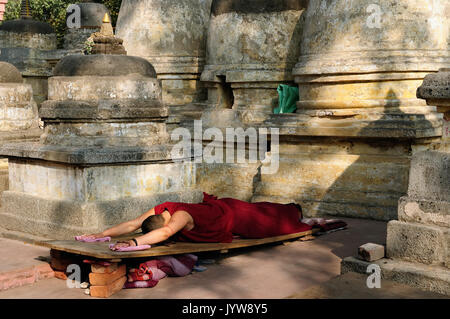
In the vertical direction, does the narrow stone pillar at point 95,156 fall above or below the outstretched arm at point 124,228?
above

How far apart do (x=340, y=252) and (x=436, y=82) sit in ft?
5.90

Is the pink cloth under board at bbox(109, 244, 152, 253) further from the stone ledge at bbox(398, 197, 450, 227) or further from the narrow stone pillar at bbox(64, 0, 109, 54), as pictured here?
the narrow stone pillar at bbox(64, 0, 109, 54)

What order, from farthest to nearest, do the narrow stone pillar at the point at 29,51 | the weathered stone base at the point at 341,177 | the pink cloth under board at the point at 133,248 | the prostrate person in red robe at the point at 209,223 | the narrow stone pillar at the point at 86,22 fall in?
the narrow stone pillar at the point at 86,22
the narrow stone pillar at the point at 29,51
the weathered stone base at the point at 341,177
the prostrate person in red robe at the point at 209,223
the pink cloth under board at the point at 133,248

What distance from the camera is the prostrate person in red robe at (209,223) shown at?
5.21 metres

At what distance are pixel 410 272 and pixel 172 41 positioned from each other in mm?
6111

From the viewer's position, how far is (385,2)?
7.07 metres

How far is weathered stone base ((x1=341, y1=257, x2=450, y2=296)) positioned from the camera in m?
4.43

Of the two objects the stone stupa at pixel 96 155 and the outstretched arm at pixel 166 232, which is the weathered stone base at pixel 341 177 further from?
the outstretched arm at pixel 166 232

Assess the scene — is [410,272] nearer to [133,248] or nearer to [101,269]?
[133,248]

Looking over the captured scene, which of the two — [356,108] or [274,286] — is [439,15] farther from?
[274,286]

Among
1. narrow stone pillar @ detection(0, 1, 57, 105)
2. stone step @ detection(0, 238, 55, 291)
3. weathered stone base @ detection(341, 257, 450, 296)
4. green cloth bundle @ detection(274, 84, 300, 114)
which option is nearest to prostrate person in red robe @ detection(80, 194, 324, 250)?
stone step @ detection(0, 238, 55, 291)

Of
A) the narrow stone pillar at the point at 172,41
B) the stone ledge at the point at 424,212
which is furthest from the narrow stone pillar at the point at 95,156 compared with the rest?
the narrow stone pillar at the point at 172,41

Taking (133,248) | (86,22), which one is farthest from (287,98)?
(86,22)

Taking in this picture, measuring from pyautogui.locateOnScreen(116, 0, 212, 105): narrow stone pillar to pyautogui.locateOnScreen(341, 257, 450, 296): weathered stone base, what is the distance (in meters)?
5.43
